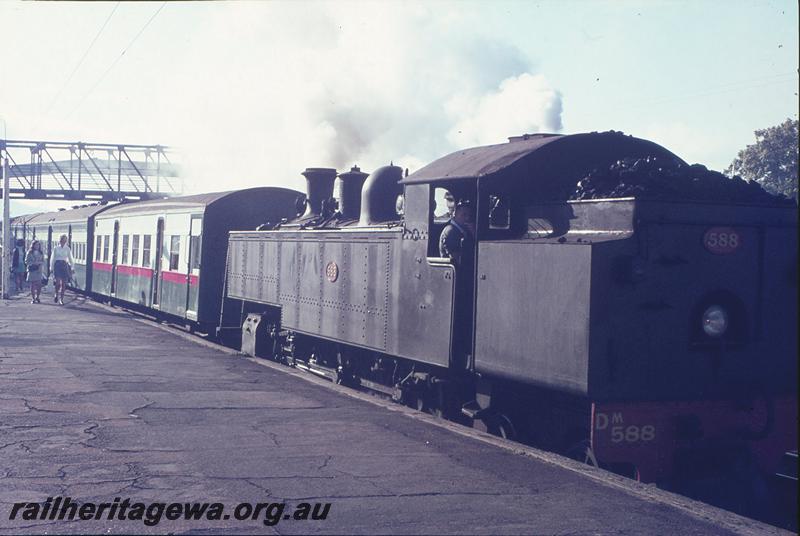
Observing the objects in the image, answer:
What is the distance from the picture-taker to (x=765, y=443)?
684 cm

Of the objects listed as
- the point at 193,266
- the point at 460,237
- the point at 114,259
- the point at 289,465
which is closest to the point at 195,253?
the point at 193,266

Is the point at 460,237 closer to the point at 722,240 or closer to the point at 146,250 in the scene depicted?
the point at 722,240

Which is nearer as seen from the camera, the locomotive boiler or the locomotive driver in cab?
the locomotive boiler

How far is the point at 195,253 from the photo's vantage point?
55.9 feet

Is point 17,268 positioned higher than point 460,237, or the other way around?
point 460,237

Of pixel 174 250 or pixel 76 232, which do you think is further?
pixel 76 232

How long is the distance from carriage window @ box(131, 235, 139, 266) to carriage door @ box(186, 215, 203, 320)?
4.91m

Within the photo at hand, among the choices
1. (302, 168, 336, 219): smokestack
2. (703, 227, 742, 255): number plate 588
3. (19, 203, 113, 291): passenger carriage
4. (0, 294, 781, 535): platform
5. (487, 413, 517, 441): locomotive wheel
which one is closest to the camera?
(0, 294, 781, 535): platform

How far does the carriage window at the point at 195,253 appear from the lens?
1681 cm

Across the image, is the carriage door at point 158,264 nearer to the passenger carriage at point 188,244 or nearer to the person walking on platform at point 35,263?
the passenger carriage at point 188,244

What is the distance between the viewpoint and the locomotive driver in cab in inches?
308

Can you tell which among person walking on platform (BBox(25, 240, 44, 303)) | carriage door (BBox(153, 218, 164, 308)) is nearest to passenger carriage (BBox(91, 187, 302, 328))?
carriage door (BBox(153, 218, 164, 308))

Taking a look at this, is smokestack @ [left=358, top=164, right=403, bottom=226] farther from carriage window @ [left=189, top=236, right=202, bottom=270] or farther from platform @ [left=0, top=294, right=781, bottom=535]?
carriage window @ [left=189, top=236, right=202, bottom=270]

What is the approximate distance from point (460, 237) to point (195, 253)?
1026 cm
